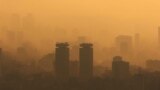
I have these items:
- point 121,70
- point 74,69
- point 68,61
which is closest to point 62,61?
point 68,61

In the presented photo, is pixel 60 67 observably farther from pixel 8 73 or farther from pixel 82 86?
pixel 8 73

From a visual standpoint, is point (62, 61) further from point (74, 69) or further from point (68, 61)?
point (74, 69)

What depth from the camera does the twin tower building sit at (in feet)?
18.4

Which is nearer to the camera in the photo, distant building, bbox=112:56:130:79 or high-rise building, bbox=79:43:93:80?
distant building, bbox=112:56:130:79

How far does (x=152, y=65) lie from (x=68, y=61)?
131 cm

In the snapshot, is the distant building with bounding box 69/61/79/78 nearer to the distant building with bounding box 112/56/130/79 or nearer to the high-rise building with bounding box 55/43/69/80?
the high-rise building with bounding box 55/43/69/80

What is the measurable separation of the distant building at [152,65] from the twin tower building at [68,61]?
0.85 metres

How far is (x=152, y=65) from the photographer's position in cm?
574

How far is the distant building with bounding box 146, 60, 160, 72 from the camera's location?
18.4ft

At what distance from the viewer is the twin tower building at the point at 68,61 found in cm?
561

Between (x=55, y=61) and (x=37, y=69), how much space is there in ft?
2.27

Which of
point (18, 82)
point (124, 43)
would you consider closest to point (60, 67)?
point (18, 82)

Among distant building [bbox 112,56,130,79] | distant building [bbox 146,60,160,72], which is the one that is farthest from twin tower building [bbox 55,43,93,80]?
distant building [bbox 146,60,160,72]

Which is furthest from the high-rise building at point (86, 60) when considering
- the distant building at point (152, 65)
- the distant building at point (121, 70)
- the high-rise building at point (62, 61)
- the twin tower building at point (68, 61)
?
the distant building at point (152, 65)
